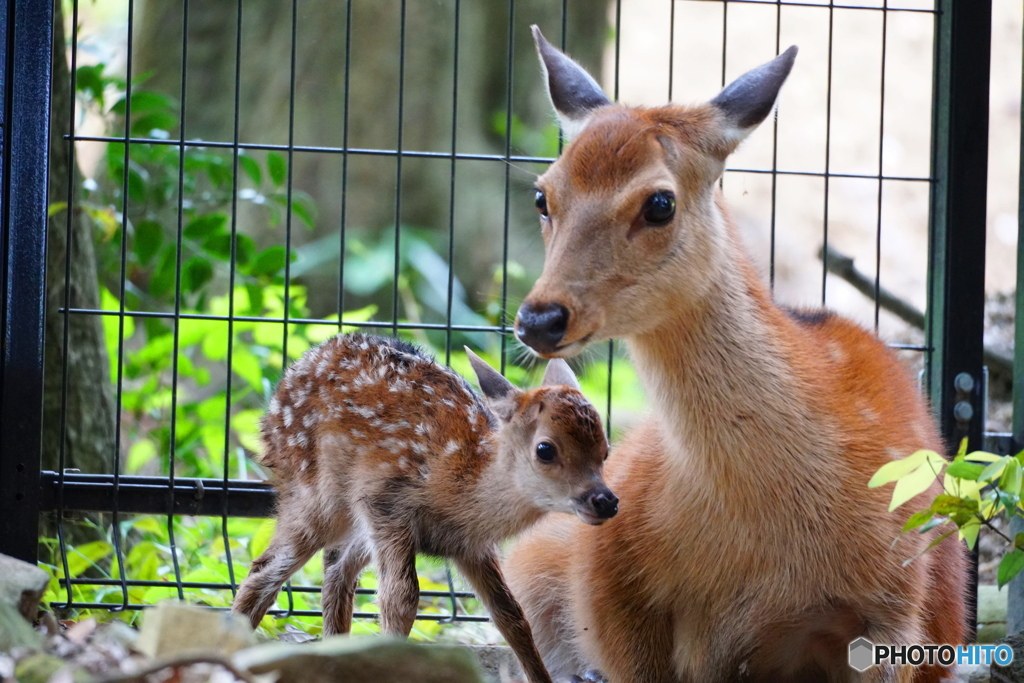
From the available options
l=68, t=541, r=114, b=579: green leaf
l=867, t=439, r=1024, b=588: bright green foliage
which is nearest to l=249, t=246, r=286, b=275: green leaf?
l=68, t=541, r=114, b=579: green leaf

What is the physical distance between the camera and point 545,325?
2629 millimetres

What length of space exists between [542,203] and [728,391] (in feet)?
2.34

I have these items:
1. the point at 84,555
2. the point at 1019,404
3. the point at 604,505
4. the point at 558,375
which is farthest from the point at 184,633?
the point at 1019,404

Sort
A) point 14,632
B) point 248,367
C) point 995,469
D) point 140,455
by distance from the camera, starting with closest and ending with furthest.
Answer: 1. point 14,632
2. point 995,469
3. point 248,367
4. point 140,455

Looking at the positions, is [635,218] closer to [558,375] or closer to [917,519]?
[558,375]

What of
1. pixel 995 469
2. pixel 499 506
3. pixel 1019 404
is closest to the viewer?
pixel 995 469

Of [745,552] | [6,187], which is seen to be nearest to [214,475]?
[6,187]

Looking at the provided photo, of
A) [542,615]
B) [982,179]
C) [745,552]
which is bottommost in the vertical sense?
[542,615]

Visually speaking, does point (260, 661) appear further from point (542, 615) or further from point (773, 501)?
point (542, 615)

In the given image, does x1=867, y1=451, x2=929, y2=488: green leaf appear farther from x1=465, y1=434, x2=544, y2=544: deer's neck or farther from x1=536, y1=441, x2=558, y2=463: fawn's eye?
x1=465, y1=434, x2=544, y2=544: deer's neck

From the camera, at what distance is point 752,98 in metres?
2.97

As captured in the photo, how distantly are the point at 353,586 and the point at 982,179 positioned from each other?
8.87 feet

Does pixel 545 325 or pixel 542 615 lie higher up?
pixel 545 325

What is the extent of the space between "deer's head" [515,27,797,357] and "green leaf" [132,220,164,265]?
2.86 m
